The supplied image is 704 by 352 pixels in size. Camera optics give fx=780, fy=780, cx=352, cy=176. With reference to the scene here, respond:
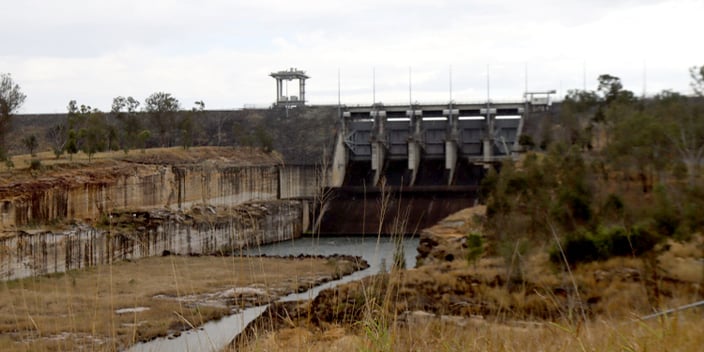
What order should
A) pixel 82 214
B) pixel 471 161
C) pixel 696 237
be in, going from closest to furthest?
pixel 696 237 < pixel 82 214 < pixel 471 161

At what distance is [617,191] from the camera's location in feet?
60.5

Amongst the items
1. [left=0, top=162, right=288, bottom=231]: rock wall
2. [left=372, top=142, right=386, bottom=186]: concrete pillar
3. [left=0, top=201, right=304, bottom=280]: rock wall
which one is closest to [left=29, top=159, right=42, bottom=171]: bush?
[left=0, top=162, right=288, bottom=231]: rock wall

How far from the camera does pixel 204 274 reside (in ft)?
65.3

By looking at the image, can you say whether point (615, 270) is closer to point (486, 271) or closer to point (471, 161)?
point (486, 271)

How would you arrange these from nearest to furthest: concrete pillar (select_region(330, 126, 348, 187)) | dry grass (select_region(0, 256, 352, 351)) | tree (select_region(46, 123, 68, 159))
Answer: dry grass (select_region(0, 256, 352, 351)), concrete pillar (select_region(330, 126, 348, 187)), tree (select_region(46, 123, 68, 159))

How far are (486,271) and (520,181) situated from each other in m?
4.38

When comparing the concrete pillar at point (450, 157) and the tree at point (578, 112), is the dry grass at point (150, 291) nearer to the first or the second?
the tree at point (578, 112)

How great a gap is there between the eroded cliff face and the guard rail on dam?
2.43m

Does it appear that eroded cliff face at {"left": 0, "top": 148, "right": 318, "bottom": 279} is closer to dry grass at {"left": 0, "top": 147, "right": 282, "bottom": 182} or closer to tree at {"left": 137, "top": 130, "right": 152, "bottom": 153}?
dry grass at {"left": 0, "top": 147, "right": 282, "bottom": 182}

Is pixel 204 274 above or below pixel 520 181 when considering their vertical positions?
below

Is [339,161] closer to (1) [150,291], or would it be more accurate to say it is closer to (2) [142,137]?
(2) [142,137]

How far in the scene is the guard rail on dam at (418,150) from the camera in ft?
110

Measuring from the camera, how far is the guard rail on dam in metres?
33.7

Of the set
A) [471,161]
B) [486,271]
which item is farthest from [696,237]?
[471,161]
